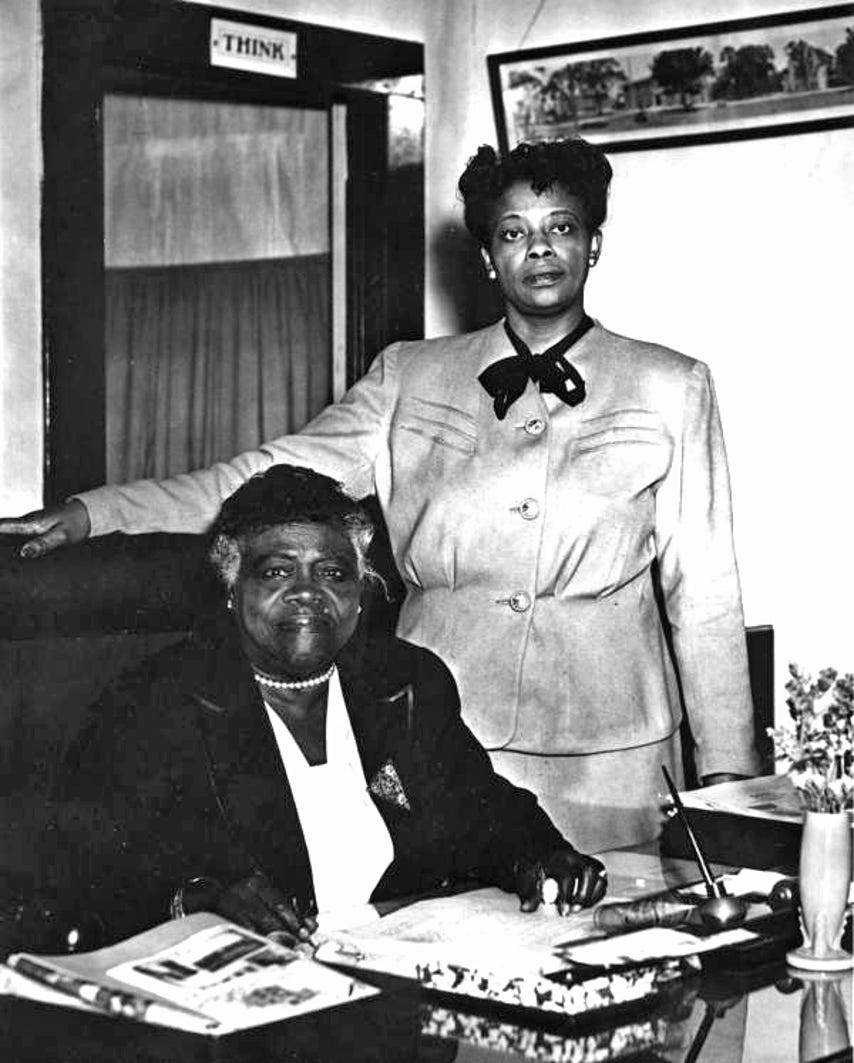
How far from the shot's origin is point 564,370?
3240 millimetres

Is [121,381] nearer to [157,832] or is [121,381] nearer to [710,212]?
[710,212]

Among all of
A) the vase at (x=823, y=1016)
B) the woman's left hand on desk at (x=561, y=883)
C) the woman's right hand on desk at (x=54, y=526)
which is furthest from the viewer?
the woman's right hand on desk at (x=54, y=526)

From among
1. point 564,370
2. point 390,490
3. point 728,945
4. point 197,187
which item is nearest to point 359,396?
point 390,490

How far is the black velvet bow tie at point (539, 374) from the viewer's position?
3.24 meters

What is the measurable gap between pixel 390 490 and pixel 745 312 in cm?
156

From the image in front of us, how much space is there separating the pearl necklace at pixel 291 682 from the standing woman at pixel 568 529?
0.57m

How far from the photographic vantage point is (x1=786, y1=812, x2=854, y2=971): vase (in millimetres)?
A: 2158

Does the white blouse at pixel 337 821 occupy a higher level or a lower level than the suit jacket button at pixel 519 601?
lower

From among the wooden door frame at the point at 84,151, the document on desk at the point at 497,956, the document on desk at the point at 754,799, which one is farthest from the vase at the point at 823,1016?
the wooden door frame at the point at 84,151

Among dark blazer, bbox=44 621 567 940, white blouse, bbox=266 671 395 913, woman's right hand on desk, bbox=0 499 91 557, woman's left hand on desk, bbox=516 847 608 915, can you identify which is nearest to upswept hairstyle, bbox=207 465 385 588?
dark blazer, bbox=44 621 567 940

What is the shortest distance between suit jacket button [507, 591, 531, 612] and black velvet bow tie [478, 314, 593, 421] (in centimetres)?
33

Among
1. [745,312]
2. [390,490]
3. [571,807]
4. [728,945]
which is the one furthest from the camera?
[745,312]

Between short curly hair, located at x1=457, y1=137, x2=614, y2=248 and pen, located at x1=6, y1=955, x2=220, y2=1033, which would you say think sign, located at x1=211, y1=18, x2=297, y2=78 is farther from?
pen, located at x1=6, y1=955, x2=220, y2=1033

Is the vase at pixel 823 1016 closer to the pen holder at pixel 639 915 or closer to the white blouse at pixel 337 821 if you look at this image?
the pen holder at pixel 639 915
